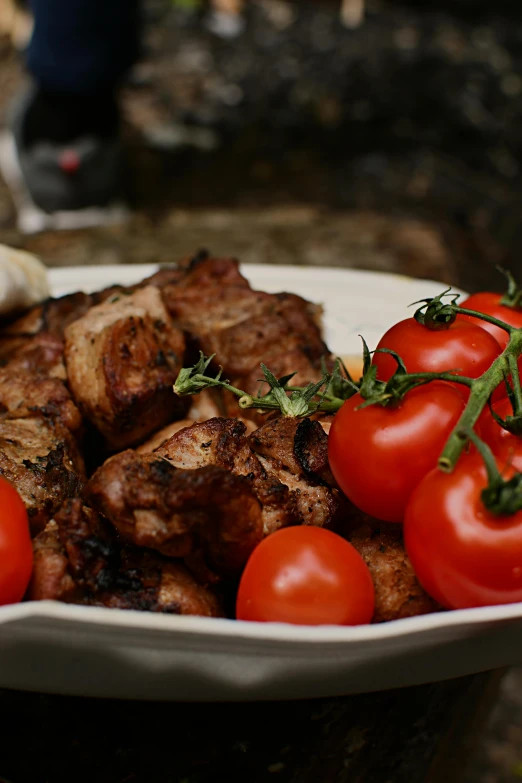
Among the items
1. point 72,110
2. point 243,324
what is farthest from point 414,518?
point 72,110

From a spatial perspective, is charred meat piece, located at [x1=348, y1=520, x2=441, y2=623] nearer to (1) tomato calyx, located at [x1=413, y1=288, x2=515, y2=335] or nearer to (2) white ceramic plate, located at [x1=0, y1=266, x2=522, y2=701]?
(2) white ceramic plate, located at [x1=0, y1=266, x2=522, y2=701]

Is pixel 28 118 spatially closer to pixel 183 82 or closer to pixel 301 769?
pixel 183 82

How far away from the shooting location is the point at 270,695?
1357 millimetres

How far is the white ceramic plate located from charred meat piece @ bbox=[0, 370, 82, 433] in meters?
0.59

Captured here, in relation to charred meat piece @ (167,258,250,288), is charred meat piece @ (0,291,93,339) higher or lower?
lower

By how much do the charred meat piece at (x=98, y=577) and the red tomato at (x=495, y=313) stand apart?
0.86m

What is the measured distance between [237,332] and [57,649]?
0.96m

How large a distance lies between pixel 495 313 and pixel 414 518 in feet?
2.31

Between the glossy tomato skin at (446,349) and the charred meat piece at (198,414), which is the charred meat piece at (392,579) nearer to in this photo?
the glossy tomato skin at (446,349)

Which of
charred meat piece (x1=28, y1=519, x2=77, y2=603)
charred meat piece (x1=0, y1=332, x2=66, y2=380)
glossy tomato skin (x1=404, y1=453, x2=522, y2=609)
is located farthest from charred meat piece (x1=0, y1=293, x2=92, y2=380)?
glossy tomato skin (x1=404, y1=453, x2=522, y2=609)

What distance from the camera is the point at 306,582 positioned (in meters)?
1.26

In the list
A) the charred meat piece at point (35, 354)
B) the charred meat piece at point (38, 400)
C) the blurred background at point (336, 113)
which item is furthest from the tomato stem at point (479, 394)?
the blurred background at point (336, 113)

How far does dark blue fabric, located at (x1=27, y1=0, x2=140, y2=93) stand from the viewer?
502 centimetres

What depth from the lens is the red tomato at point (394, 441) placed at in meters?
1.32
